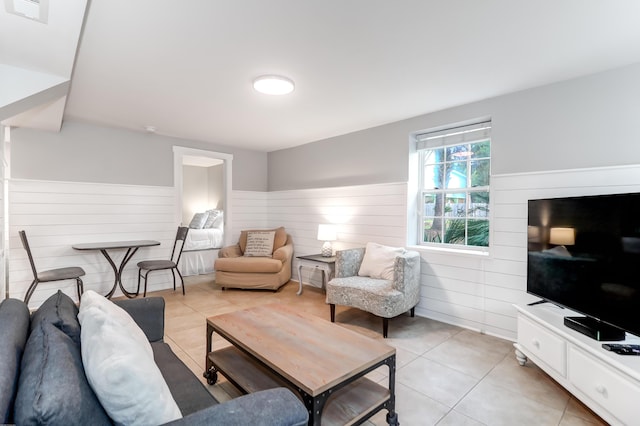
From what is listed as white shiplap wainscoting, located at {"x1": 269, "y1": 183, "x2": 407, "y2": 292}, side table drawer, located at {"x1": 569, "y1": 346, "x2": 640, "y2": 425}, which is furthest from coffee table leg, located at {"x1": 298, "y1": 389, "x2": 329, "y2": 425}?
white shiplap wainscoting, located at {"x1": 269, "y1": 183, "x2": 407, "y2": 292}

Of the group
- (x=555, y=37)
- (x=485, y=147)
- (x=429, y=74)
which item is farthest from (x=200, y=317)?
(x=555, y=37)

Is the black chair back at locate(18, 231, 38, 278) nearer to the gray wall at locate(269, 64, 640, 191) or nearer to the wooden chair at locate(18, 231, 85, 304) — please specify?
the wooden chair at locate(18, 231, 85, 304)

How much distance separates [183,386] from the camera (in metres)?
1.41

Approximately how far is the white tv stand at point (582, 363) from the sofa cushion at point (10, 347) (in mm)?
2423

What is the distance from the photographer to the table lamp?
434cm

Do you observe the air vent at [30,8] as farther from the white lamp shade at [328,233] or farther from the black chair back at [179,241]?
the white lamp shade at [328,233]

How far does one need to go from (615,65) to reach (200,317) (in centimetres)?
434

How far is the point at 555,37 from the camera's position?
1.99 meters

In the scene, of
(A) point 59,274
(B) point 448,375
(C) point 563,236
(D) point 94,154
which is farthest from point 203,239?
(C) point 563,236

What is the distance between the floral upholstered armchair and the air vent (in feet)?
9.56

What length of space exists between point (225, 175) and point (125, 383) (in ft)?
15.5

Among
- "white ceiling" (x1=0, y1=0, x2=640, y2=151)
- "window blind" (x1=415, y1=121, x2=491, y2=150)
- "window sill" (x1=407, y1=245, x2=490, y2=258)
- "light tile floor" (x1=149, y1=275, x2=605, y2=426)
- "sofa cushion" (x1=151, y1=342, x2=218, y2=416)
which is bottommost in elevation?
"light tile floor" (x1=149, y1=275, x2=605, y2=426)

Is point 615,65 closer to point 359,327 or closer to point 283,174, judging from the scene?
point 359,327

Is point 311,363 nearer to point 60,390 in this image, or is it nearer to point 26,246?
point 60,390
